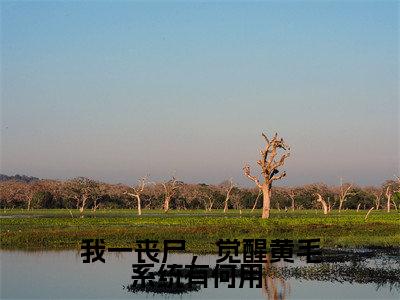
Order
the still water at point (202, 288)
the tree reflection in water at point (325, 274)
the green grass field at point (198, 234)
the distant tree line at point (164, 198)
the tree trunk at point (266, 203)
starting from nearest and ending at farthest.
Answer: the still water at point (202, 288) < the tree reflection in water at point (325, 274) < the green grass field at point (198, 234) < the tree trunk at point (266, 203) < the distant tree line at point (164, 198)

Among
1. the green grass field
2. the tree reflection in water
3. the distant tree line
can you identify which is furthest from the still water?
the distant tree line

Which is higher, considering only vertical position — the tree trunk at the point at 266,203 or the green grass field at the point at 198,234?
the tree trunk at the point at 266,203

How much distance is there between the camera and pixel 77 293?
73.5ft

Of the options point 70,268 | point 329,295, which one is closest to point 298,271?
A: point 329,295

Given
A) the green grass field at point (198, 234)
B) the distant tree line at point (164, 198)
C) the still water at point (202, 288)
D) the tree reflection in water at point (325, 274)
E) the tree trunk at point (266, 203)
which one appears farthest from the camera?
the distant tree line at point (164, 198)

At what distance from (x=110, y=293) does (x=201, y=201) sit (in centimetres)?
10870

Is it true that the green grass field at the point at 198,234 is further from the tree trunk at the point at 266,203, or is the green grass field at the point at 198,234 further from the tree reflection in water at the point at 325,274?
the tree trunk at the point at 266,203

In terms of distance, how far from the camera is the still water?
71.5ft

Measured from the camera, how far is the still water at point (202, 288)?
21781 millimetres

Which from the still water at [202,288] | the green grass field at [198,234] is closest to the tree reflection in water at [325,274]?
the still water at [202,288]

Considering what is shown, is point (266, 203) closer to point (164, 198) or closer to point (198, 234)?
point (198, 234)

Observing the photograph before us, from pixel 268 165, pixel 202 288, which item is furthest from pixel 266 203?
pixel 202 288

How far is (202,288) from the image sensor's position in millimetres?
22719

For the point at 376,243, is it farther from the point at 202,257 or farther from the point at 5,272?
the point at 5,272
